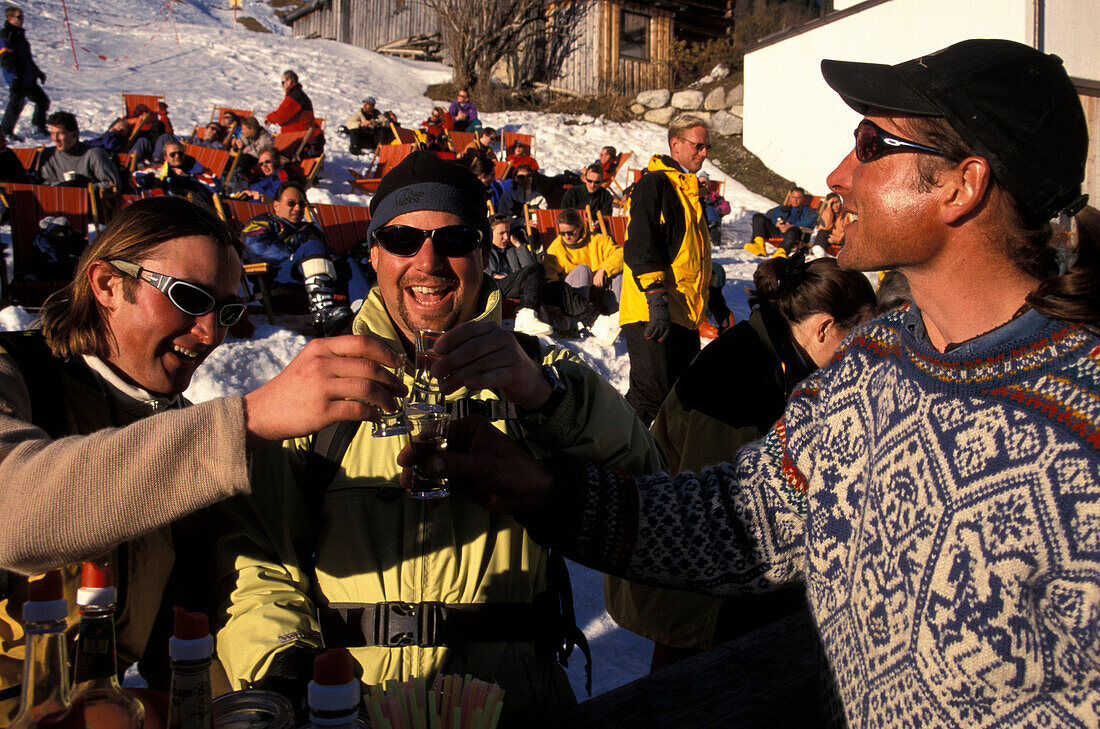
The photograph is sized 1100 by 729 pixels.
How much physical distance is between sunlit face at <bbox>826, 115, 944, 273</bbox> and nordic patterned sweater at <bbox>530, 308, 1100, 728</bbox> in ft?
0.51

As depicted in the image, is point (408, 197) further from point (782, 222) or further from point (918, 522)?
point (782, 222)

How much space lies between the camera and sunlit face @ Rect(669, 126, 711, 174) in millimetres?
6293

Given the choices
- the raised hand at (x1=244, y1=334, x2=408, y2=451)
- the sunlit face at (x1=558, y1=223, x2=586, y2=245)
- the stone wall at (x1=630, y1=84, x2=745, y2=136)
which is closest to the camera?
the raised hand at (x1=244, y1=334, x2=408, y2=451)

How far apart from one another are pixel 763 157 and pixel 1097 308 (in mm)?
25067

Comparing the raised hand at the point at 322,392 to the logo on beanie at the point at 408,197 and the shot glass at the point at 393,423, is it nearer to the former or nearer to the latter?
the shot glass at the point at 393,423

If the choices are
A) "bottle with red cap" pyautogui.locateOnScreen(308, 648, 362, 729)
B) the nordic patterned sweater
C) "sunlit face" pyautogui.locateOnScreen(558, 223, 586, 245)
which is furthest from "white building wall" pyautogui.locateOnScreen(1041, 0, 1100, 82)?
"bottle with red cap" pyautogui.locateOnScreen(308, 648, 362, 729)

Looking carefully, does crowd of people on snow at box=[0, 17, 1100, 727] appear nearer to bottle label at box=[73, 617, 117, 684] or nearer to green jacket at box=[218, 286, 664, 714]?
green jacket at box=[218, 286, 664, 714]

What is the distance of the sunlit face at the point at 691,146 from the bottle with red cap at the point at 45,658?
5971 millimetres

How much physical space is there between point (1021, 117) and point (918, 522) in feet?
2.54

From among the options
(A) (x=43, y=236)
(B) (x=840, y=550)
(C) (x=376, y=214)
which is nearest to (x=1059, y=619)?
(B) (x=840, y=550)

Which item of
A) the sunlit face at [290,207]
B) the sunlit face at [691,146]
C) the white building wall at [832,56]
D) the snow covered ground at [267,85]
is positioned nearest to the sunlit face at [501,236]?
the snow covered ground at [267,85]

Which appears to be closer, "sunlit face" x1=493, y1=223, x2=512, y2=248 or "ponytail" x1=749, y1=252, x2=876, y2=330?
"ponytail" x1=749, y1=252, x2=876, y2=330

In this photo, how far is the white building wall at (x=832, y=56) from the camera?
18.2 meters

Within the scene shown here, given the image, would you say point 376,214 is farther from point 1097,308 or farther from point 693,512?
point 1097,308
